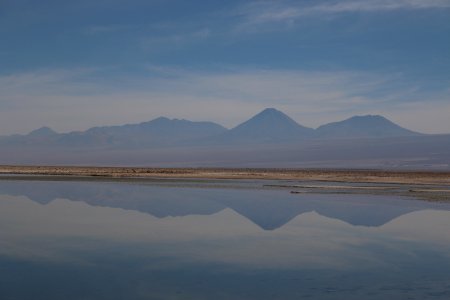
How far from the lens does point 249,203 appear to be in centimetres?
2831

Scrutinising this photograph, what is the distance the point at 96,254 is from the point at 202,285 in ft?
13.6

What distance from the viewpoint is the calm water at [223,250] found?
11422 millimetres

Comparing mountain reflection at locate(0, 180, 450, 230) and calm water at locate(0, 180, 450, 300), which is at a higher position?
mountain reflection at locate(0, 180, 450, 230)

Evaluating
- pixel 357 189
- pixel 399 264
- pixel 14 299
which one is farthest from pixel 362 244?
pixel 357 189

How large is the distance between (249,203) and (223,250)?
12809mm

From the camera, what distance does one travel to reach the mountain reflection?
23359mm

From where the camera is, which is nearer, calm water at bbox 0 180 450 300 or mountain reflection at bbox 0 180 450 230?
calm water at bbox 0 180 450 300

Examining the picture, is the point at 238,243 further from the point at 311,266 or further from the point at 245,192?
the point at 245,192

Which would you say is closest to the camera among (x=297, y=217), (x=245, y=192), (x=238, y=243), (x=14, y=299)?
(x=14, y=299)

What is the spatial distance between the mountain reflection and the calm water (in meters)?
0.12

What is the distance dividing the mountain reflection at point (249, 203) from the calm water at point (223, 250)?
12 centimetres

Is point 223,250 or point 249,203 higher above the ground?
point 249,203

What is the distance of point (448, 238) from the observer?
1794 cm

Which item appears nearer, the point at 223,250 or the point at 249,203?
the point at 223,250
